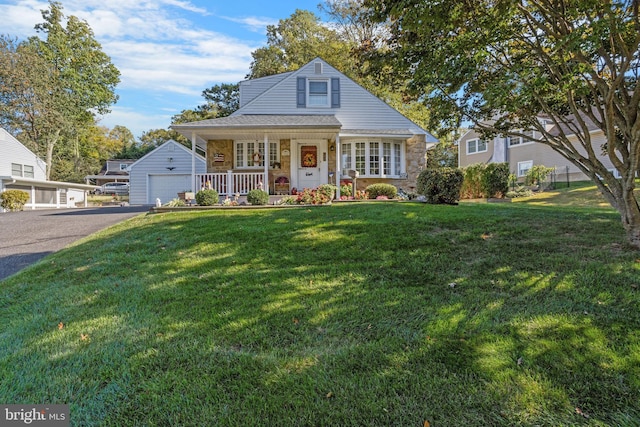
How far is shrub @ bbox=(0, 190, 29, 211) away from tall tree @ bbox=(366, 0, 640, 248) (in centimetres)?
2138

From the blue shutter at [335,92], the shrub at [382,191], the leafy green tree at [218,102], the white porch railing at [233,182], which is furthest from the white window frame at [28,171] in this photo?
the shrub at [382,191]

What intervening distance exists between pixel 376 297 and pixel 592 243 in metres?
3.53

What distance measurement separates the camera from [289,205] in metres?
10.3

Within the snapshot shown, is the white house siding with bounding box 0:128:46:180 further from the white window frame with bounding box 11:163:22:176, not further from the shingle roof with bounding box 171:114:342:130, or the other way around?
the shingle roof with bounding box 171:114:342:130

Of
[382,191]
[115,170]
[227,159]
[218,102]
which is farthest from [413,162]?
[115,170]

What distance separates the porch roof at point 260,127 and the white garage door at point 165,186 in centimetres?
864

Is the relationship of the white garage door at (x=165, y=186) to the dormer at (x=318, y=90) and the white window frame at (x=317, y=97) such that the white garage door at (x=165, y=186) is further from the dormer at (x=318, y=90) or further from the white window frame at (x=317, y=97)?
the white window frame at (x=317, y=97)

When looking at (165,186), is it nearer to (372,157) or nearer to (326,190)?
(372,157)

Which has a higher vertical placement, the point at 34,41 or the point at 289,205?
the point at 34,41

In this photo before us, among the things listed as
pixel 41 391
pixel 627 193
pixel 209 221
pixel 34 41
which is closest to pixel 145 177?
pixel 209 221

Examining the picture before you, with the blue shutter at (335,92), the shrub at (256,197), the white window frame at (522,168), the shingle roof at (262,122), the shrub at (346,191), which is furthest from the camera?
the white window frame at (522,168)

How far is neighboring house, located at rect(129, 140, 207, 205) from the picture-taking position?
21312 millimetres

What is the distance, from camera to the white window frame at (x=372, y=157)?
1422 centimetres

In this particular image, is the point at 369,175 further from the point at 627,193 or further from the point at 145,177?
the point at 145,177
